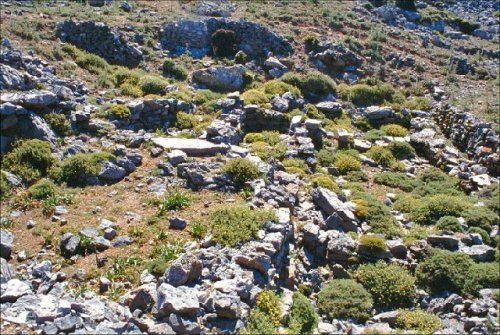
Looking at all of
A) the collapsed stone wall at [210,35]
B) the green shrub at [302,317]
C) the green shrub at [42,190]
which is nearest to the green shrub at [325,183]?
the green shrub at [302,317]

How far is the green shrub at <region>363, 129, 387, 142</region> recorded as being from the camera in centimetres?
2508

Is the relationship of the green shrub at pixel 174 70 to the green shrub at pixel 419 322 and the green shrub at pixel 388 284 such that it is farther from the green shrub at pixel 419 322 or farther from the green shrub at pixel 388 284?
the green shrub at pixel 419 322

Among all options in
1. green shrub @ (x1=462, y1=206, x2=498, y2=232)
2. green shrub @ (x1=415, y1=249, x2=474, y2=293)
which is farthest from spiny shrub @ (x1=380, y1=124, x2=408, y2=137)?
green shrub @ (x1=415, y1=249, x2=474, y2=293)

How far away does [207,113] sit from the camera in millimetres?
23797

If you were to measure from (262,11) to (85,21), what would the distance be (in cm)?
1609

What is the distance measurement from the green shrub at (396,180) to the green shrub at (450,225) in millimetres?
3738

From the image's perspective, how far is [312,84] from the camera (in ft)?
94.2

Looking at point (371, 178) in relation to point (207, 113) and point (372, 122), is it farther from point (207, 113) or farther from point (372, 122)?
point (207, 113)

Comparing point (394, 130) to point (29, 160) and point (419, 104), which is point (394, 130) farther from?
point (29, 160)

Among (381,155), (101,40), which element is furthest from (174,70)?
(381,155)

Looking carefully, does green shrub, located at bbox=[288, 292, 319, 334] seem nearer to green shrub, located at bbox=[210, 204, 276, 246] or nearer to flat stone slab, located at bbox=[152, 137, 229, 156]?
green shrub, located at bbox=[210, 204, 276, 246]

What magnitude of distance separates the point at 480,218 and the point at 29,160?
16092 mm

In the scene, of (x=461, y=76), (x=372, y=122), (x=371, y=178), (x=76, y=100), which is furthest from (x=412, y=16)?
(x=76, y=100)

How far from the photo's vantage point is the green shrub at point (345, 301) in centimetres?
1286
